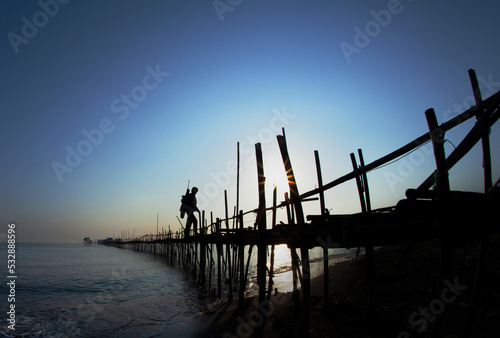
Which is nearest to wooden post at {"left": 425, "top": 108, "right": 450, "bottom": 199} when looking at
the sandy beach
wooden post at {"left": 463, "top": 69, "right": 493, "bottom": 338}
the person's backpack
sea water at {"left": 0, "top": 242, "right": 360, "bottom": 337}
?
the sandy beach

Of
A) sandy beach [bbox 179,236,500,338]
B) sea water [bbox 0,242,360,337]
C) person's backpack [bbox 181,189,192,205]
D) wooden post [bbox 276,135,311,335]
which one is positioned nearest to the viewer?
wooden post [bbox 276,135,311,335]

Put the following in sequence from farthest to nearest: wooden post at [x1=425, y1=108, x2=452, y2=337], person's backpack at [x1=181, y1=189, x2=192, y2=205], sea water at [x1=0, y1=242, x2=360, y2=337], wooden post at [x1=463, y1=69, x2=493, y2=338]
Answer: person's backpack at [x1=181, y1=189, x2=192, y2=205], sea water at [x1=0, y1=242, x2=360, y2=337], wooden post at [x1=463, y1=69, x2=493, y2=338], wooden post at [x1=425, y1=108, x2=452, y2=337]

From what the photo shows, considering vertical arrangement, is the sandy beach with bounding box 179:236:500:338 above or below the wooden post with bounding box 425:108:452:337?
below

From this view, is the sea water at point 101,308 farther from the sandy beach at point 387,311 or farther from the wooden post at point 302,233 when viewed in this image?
the wooden post at point 302,233

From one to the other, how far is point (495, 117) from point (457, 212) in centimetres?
219

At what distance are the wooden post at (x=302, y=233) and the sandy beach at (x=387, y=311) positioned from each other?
1.76 meters

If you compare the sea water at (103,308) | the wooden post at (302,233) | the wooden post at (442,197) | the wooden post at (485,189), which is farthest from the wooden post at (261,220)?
the wooden post at (442,197)

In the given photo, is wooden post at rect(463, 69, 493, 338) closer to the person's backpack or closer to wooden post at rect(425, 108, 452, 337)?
wooden post at rect(425, 108, 452, 337)

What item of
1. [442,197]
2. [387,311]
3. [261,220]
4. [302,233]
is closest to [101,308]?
[261,220]

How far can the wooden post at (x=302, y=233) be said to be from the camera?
6.11 meters

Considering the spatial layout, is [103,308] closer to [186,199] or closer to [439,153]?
[186,199]

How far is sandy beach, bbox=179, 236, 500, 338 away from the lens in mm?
6805

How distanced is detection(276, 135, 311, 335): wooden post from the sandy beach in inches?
69.5

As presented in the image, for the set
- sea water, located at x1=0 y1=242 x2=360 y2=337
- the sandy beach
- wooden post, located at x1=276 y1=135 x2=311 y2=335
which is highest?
wooden post, located at x1=276 y1=135 x2=311 y2=335
